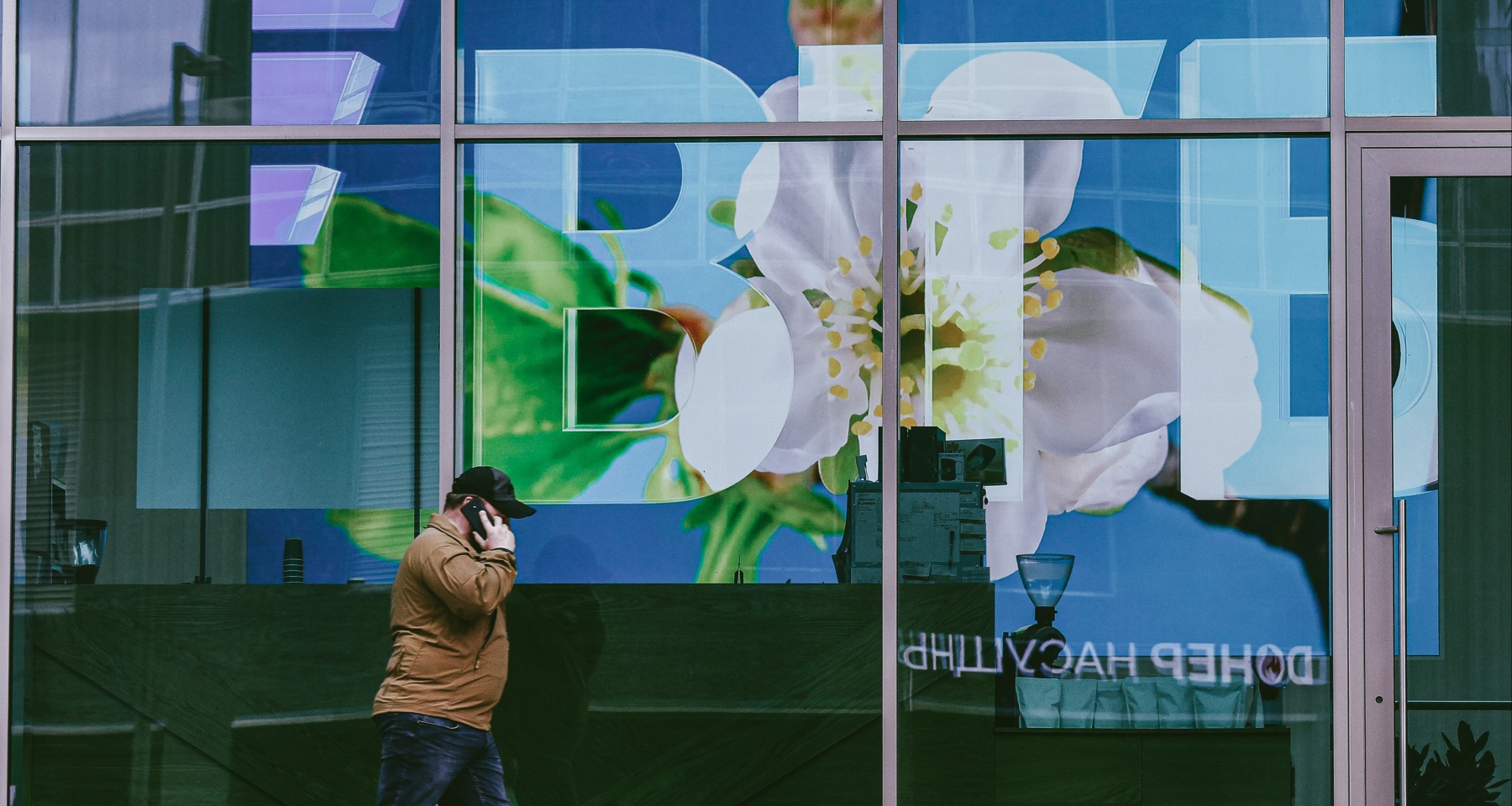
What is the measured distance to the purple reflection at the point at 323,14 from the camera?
23.0 feet

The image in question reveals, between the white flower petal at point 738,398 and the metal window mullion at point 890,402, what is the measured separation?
1.57 ft

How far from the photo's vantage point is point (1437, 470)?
21.7ft

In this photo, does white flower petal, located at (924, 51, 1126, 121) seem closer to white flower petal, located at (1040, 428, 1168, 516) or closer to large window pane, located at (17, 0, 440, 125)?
white flower petal, located at (1040, 428, 1168, 516)

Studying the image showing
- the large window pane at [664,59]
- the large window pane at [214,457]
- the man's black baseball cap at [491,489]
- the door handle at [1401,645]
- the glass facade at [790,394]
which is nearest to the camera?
the man's black baseball cap at [491,489]

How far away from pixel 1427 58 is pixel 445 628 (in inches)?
202

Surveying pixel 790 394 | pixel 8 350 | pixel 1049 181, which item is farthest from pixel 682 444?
pixel 8 350

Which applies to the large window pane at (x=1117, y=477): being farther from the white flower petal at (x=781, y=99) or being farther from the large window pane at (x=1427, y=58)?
the white flower petal at (x=781, y=99)

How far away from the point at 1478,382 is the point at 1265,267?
1.07m

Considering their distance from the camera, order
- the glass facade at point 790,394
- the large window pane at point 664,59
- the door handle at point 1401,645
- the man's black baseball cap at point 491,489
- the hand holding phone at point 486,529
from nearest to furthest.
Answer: the hand holding phone at point 486,529, the man's black baseball cap at point 491,489, the door handle at point 1401,645, the glass facade at point 790,394, the large window pane at point 664,59

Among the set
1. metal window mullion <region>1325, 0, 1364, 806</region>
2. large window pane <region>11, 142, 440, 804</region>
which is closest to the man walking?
large window pane <region>11, 142, 440, 804</region>

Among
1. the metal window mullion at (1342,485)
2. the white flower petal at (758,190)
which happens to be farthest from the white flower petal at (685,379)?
the metal window mullion at (1342,485)

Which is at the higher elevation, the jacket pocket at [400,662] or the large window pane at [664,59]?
the large window pane at [664,59]

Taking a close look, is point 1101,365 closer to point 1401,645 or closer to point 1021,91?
point 1021,91

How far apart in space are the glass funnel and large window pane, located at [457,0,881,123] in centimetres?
235
